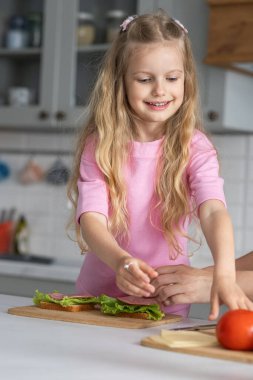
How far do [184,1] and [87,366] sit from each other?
2.55 m

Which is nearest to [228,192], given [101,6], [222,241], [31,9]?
[101,6]

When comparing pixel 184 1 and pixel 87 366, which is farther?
pixel 184 1

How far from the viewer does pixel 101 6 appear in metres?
3.79

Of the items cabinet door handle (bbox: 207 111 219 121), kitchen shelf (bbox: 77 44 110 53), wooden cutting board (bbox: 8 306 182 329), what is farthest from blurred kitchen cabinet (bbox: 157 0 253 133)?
wooden cutting board (bbox: 8 306 182 329)

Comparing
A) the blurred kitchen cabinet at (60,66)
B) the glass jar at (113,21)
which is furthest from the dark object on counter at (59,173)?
the glass jar at (113,21)

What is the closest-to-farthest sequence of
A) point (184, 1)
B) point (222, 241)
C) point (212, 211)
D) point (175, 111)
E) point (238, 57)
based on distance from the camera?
point (222, 241) → point (212, 211) → point (175, 111) → point (238, 57) → point (184, 1)

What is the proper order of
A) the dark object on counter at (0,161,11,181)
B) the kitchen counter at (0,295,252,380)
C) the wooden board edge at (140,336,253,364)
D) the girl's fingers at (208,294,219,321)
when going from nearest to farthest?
1. the kitchen counter at (0,295,252,380)
2. the wooden board edge at (140,336,253,364)
3. the girl's fingers at (208,294,219,321)
4. the dark object on counter at (0,161,11,181)

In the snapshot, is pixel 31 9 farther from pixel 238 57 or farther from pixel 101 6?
pixel 238 57

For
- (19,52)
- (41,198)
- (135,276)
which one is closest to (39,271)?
(41,198)

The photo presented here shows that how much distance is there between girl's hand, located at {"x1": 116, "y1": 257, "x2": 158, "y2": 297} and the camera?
4.97 ft

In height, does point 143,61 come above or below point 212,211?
above

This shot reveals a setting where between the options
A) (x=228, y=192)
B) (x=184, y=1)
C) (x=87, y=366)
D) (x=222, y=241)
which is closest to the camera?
(x=87, y=366)

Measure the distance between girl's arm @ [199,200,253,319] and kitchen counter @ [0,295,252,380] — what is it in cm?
16

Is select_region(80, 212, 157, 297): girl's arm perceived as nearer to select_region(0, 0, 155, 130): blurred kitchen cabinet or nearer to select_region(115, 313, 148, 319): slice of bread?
select_region(115, 313, 148, 319): slice of bread
